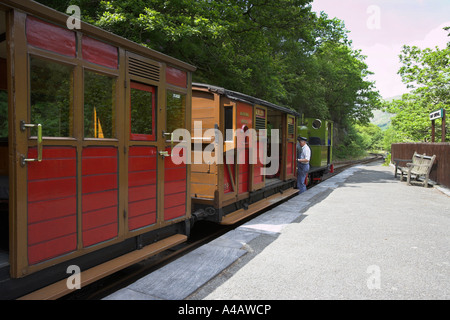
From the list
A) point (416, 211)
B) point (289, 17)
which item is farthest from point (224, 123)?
point (289, 17)

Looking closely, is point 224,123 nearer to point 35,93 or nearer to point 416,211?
point 35,93

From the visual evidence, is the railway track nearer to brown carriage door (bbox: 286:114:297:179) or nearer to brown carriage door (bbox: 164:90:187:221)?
brown carriage door (bbox: 164:90:187:221)

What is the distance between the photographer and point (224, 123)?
5797 millimetres

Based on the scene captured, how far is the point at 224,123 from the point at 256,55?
6.82 m

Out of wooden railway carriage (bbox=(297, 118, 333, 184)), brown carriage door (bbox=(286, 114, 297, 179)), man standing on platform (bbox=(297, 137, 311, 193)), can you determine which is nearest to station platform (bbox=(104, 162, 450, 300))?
brown carriage door (bbox=(286, 114, 297, 179))

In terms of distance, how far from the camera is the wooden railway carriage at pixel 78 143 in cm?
255

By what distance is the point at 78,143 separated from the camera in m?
3.03

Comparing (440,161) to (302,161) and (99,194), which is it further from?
(99,194)

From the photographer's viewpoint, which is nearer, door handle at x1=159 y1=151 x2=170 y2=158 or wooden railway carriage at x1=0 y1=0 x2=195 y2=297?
wooden railway carriage at x1=0 y1=0 x2=195 y2=297

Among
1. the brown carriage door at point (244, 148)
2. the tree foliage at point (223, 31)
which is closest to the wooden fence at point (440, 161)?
the tree foliage at point (223, 31)

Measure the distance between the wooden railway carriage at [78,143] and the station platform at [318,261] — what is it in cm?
72

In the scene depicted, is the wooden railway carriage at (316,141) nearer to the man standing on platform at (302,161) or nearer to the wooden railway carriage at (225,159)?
the man standing on platform at (302,161)

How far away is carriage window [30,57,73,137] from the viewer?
2.80 metres

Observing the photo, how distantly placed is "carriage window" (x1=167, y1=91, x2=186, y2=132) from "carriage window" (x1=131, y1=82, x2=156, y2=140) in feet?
1.02
